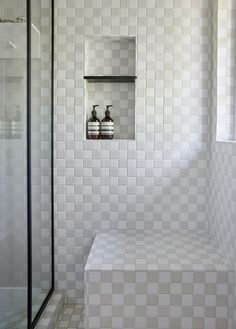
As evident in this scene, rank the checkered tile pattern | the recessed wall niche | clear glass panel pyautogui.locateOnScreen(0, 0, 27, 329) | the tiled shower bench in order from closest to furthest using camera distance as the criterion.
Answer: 1. clear glass panel pyautogui.locateOnScreen(0, 0, 27, 329)
2. the tiled shower bench
3. the checkered tile pattern
4. the recessed wall niche

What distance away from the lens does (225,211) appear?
6.93 feet

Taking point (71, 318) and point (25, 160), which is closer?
point (25, 160)

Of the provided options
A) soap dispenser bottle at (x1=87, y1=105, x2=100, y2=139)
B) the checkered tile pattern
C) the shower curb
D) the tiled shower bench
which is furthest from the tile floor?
the checkered tile pattern

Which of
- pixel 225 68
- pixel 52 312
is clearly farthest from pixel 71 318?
pixel 225 68

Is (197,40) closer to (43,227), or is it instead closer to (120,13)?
(120,13)

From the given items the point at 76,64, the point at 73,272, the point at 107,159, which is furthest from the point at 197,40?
the point at 73,272

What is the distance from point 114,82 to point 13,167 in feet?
3.49

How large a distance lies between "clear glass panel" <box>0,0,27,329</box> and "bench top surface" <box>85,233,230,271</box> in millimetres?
351

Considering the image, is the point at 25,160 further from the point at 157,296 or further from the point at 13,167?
the point at 157,296

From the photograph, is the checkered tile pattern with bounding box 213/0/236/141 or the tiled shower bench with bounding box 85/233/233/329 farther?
the checkered tile pattern with bounding box 213/0/236/141

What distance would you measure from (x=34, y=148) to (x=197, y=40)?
1220 mm

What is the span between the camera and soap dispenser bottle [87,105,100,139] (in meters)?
2.54

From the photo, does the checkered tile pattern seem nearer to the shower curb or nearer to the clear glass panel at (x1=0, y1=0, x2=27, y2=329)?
the clear glass panel at (x1=0, y1=0, x2=27, y2=329)

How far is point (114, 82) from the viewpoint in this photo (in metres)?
2.61
